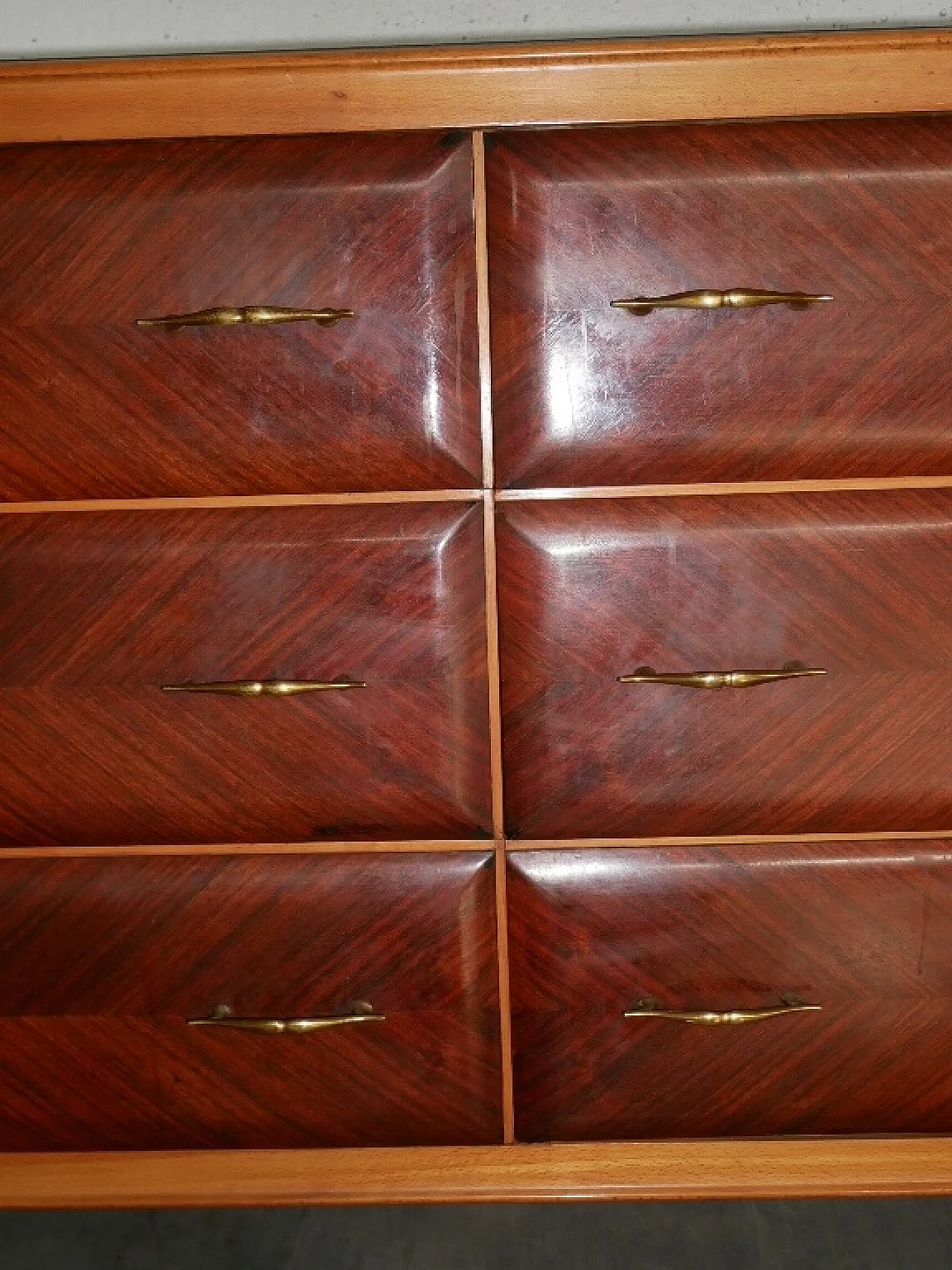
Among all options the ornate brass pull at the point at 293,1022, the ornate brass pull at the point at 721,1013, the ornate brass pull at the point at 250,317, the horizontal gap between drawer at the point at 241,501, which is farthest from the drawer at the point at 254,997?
the ornate brass pull at the point at 250,317

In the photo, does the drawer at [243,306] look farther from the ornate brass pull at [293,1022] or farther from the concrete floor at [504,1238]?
the concrete floor at [504,1238]

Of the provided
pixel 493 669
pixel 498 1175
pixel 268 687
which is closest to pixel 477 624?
pixel 493 669

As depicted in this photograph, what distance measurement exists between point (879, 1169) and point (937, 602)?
42 centimetres

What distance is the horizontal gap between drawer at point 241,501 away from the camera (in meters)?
0.77

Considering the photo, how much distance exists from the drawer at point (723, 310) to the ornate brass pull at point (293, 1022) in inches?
15.6

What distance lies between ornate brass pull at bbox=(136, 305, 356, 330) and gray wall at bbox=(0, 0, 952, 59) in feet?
0.63

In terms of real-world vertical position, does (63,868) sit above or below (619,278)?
below

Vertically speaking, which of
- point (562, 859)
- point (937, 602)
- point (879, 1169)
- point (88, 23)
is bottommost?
point (879, 1169)

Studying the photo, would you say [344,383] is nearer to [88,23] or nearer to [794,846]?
[88,23]

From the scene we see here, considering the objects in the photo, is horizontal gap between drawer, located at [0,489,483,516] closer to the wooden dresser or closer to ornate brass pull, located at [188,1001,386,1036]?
the wooden dresser

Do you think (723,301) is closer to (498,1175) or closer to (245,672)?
(245,672)

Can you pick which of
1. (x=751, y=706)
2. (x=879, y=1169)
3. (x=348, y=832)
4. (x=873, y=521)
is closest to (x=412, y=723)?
(x=348, y=832)

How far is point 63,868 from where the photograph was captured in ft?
2.66

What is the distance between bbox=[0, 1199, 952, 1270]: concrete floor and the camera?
84 cm
